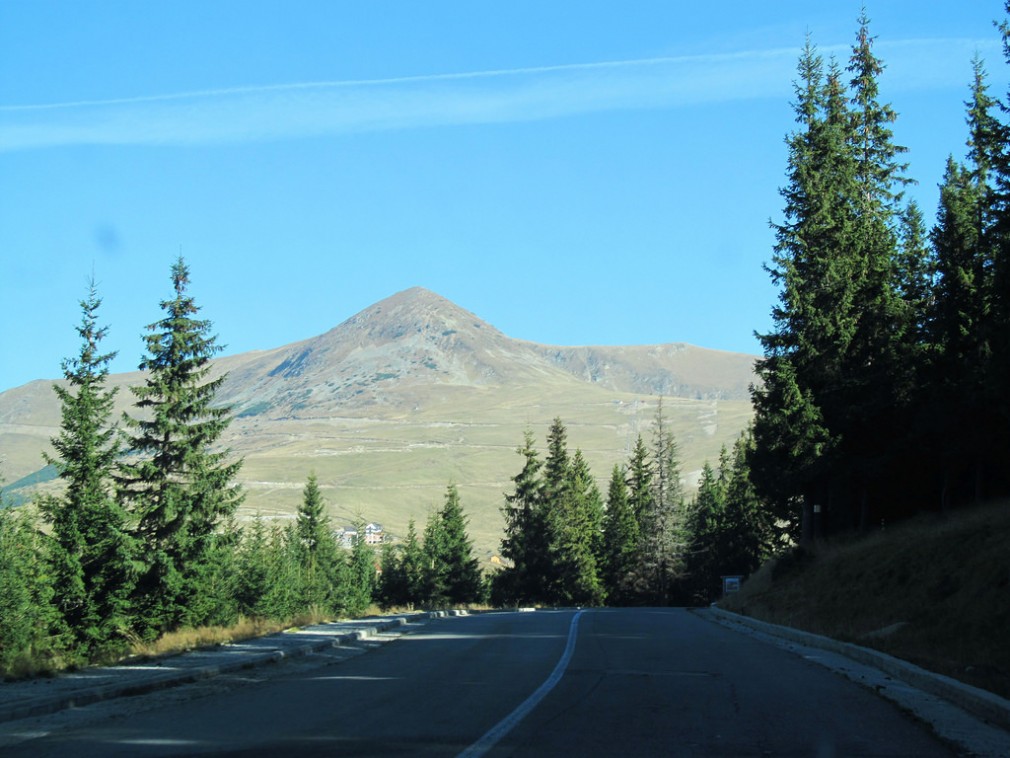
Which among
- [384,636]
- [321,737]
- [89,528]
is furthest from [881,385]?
[321,737]

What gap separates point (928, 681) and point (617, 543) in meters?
81.2

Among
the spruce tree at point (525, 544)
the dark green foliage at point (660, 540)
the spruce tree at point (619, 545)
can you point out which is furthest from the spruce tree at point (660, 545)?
the spruce tree at point (525, 544)

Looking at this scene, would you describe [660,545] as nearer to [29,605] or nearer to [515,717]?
[29,605]

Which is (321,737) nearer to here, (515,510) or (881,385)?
(881,385)

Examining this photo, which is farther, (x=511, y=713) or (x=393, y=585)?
(x=393, y=585)

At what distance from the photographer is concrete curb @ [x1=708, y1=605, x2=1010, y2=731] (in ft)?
34.2

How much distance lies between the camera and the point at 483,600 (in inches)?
3821

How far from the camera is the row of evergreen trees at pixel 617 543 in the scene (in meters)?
80.1

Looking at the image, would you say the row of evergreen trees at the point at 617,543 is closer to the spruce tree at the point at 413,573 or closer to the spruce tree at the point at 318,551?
the spruce tree at the point at 413,573

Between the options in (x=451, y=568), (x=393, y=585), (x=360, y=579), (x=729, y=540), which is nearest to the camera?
(x=729, y=540)

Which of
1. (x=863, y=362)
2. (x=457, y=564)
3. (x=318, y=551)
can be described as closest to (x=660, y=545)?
(x=457, y=564)

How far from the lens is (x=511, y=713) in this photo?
1053 cm

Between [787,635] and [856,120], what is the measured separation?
2891 cm

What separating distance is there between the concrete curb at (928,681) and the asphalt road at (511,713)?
795 millimetres
